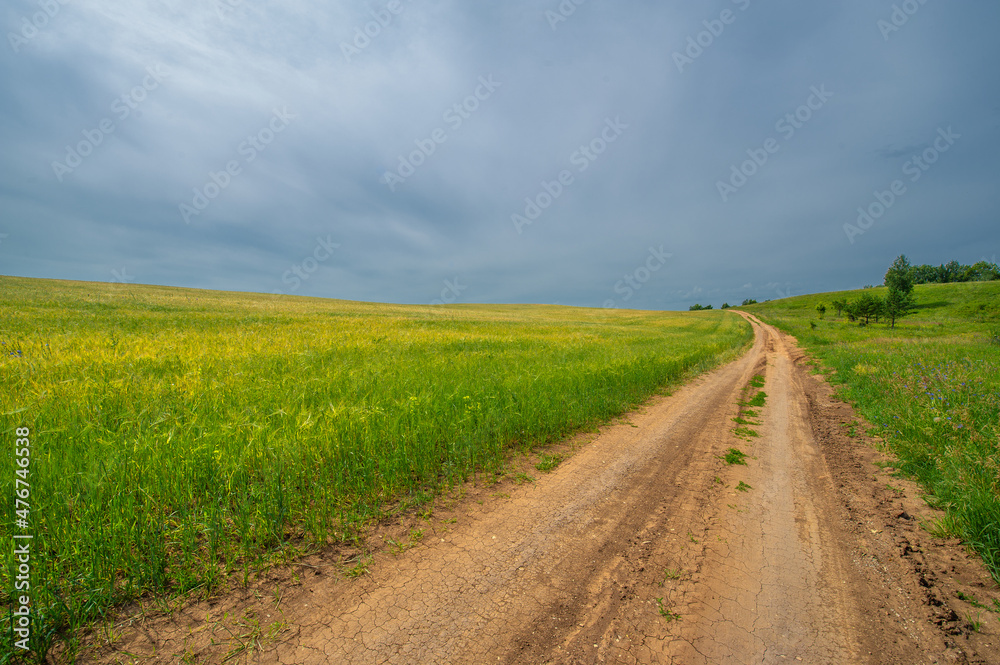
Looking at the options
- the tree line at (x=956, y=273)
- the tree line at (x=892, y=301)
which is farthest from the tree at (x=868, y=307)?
the tree line at (x=956, y=273)

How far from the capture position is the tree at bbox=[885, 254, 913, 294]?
54.8 meters

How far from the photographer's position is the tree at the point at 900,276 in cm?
5481

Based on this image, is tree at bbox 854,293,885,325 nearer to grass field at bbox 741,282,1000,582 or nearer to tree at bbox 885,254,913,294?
tree at bbox 885,254,913,294

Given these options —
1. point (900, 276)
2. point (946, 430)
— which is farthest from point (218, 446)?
point (900, 276)

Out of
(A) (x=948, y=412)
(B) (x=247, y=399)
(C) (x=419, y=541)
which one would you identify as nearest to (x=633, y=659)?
(C) (x=419, y=541)

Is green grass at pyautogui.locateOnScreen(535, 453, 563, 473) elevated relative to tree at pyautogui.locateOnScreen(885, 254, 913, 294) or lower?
lower

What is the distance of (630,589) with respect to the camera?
2.93 meters

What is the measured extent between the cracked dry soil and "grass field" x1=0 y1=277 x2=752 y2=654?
51 cm

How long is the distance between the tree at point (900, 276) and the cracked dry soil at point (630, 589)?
71.6 m

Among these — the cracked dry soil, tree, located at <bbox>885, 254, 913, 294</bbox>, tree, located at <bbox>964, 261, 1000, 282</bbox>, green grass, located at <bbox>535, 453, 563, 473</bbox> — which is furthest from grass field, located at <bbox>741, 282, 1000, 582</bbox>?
tree, located at <bbox>964, 261, 1000, 282</bbox>

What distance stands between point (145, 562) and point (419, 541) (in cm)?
218

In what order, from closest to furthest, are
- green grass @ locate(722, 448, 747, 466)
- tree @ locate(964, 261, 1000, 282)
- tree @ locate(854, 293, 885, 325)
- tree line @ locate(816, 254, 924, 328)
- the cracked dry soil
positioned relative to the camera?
the cracked dry soil
green grass @ locate(722, 448, 747, 466)
tree line @ locate(816, 254, 924, 328)
tree @ locate(854, 293, 885, 325)
tree @ locate(964, 261, 1000, 282)

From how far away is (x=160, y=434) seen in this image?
431 centimetres

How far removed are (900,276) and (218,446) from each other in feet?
281
